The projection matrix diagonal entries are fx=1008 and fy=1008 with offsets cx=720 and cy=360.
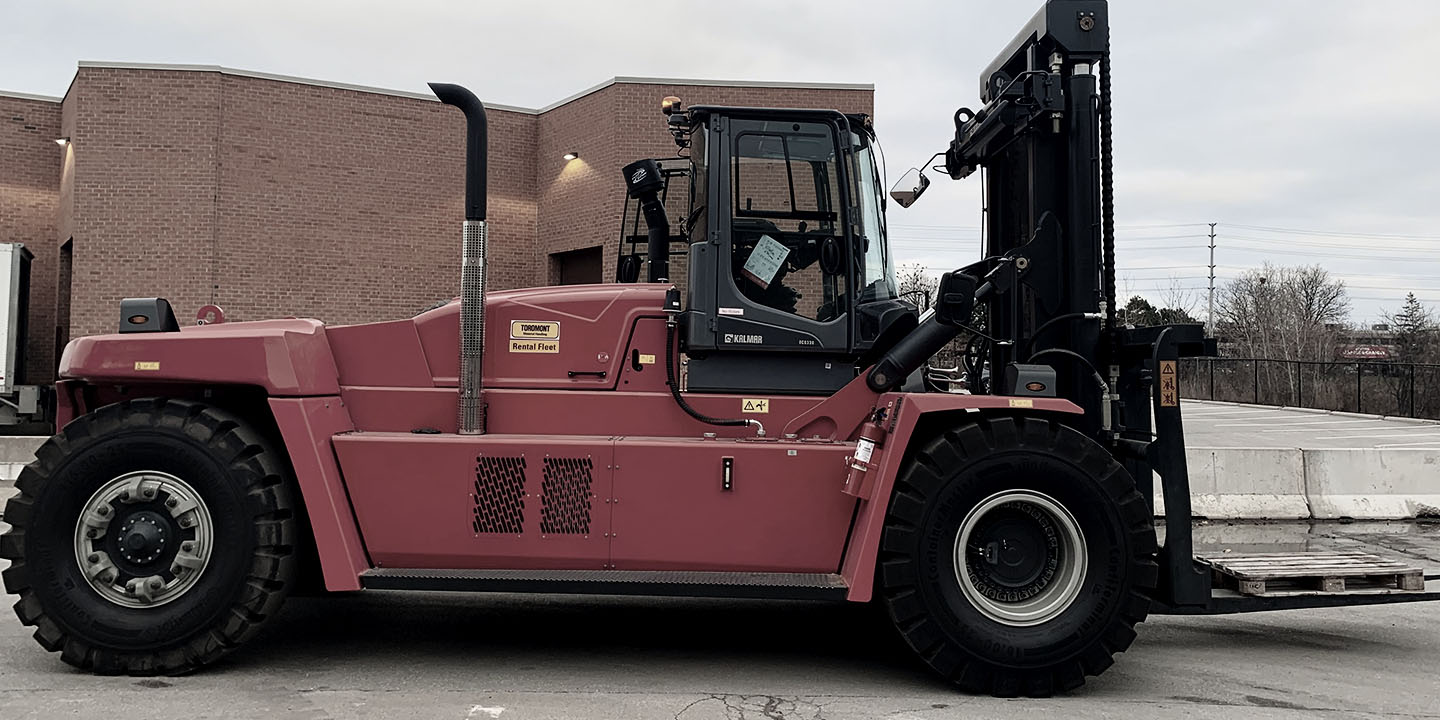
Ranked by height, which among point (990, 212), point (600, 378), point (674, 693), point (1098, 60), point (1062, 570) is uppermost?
point (1098, 60)

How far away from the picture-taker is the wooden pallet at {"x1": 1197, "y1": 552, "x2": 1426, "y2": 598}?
17.9 feet

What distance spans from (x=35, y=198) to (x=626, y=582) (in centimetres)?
2435

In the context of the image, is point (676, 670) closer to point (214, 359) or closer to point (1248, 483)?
point (214, 359)

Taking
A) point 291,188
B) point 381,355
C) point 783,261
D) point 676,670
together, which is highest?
point 291,188

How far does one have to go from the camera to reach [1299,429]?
25734 millimetres

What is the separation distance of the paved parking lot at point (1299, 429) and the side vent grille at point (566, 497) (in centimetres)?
1592

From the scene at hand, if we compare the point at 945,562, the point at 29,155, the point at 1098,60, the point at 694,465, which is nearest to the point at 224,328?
the point at 694,465

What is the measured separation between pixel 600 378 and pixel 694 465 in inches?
32.3

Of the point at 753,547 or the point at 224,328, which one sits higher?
the point at 224,328

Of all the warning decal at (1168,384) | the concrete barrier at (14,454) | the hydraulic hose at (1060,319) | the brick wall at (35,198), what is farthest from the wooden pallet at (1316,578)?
the brick wall at (35,198)

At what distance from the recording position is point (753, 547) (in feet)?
17.0

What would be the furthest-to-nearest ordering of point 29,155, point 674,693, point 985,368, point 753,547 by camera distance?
point 29,155 < point 985,368 < point 753,547 < point 674,693

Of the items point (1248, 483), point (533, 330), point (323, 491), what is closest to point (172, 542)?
point (323, 491)

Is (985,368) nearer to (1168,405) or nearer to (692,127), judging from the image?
(1168,405)
